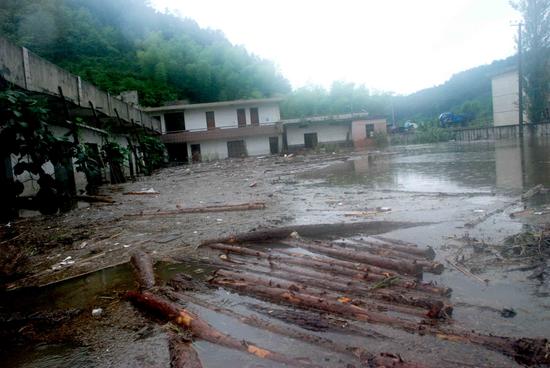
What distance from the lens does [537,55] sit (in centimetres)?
3147

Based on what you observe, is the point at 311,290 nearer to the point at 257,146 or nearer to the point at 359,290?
the point at 359,290

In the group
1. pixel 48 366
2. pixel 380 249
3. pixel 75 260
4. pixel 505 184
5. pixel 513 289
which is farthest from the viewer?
pixel 505 184

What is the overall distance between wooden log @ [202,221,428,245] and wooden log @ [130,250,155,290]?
872mm

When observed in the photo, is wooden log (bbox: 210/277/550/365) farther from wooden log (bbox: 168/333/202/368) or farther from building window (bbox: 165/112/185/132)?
building window (bbox: 165/112/185/132)

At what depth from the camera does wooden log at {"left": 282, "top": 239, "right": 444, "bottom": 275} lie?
3.71 meters

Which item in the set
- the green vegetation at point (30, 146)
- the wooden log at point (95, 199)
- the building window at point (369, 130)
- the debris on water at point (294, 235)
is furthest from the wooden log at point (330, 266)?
the building window at point (369, 130)

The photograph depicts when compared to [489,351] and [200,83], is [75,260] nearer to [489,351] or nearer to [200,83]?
[489,351]

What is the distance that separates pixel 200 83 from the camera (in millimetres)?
51719

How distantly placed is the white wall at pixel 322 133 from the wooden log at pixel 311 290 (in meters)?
38.1

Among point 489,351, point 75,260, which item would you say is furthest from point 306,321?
point 75,260

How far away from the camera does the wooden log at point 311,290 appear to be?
2.91 m

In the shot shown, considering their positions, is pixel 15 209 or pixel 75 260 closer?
pixel 75 260

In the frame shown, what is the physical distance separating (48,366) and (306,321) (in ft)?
5.68

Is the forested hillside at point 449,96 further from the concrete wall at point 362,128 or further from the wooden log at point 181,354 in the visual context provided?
the wooden log at point 181,354
